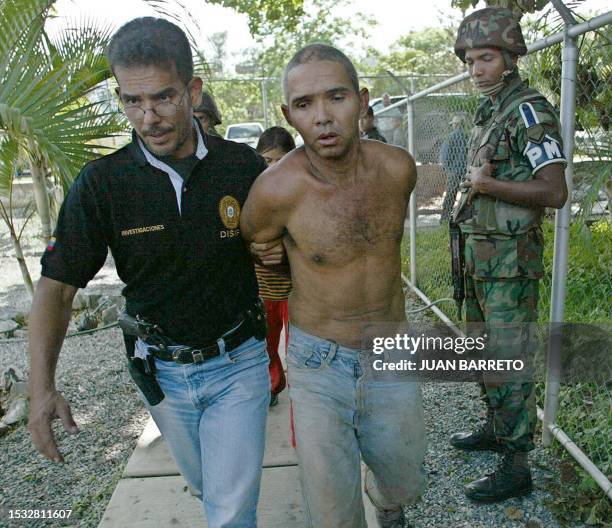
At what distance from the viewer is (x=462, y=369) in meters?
3.47

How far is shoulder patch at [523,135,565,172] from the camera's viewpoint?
2625mm

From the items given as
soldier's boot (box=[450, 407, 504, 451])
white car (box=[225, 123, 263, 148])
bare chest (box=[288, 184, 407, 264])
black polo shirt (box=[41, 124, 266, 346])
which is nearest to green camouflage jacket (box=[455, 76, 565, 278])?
bare chest (box=[288, 184, 407, 264])

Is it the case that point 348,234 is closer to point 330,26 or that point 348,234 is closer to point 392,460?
point 392,460

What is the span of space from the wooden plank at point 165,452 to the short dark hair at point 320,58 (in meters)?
2.13

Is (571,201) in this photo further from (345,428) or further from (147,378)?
(147,378)

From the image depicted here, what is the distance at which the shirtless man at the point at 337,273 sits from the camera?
2.16 metres

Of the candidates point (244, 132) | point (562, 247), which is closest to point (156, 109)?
point (562, 247)

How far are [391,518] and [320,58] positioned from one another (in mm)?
1822

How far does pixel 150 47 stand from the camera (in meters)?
2.06

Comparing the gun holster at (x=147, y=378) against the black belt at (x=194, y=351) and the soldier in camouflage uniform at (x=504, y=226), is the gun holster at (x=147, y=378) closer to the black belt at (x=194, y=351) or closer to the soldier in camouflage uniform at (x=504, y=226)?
the black belt at (x=194, y=351)

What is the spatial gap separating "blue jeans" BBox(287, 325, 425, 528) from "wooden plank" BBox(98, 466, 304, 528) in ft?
2.64

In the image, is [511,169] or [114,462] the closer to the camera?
[511,169]

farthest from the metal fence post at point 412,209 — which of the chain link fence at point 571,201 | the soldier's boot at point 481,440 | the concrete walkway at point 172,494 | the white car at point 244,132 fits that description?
the white car at point 244,132

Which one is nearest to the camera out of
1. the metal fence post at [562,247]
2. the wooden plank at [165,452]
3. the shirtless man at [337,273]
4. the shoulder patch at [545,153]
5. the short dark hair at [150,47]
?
the short dark hair at [150,47]
